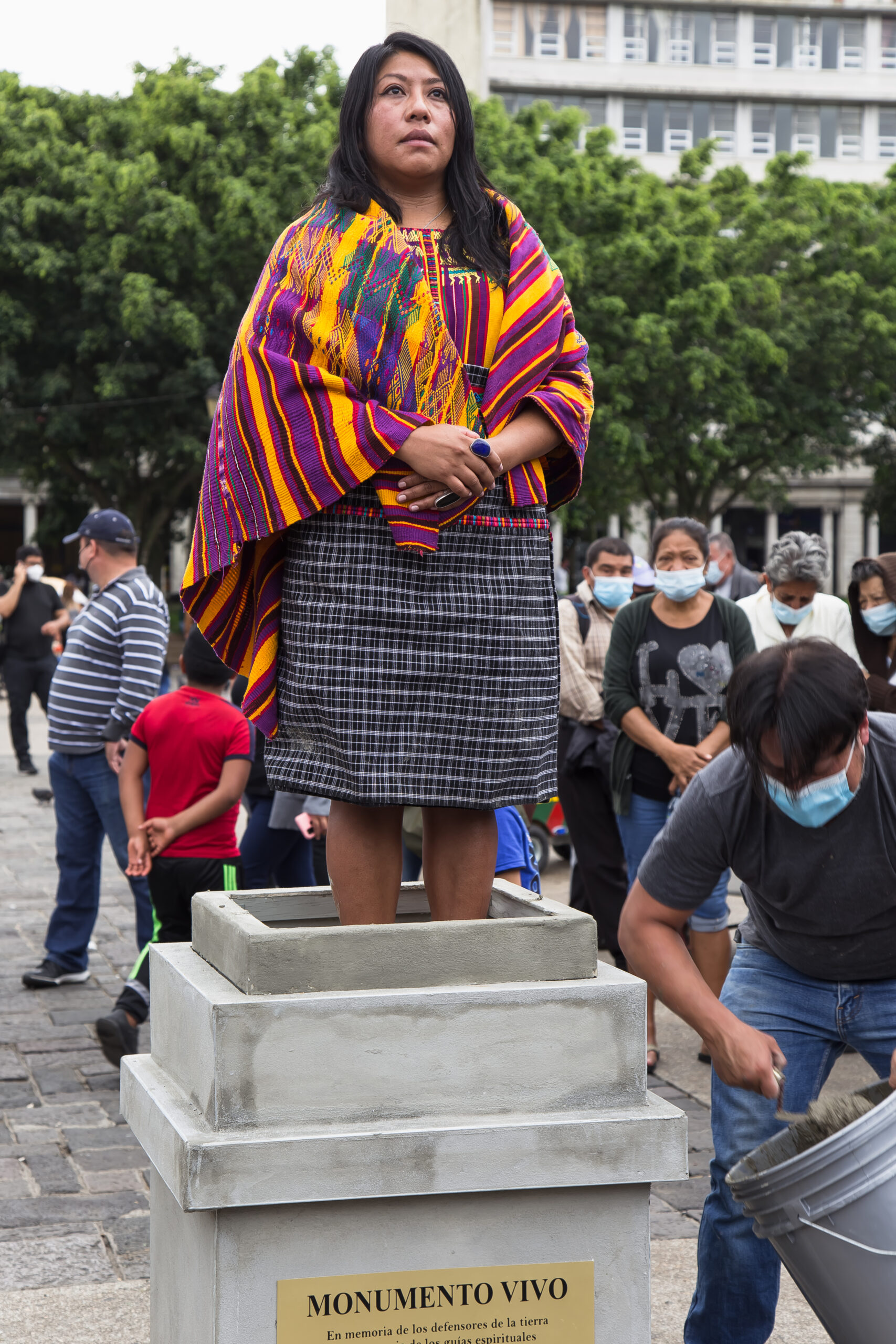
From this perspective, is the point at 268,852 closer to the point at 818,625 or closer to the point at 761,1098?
the point at 818,625

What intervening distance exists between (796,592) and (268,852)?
2.73m

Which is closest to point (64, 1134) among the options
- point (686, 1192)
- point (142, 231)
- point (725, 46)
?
point (686, 1192)

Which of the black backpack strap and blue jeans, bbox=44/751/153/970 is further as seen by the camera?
the black backpack strap

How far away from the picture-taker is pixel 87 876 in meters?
7.32

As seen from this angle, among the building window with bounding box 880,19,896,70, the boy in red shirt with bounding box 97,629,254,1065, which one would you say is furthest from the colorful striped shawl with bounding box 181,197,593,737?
the building window with bounding box 880,19,896,70

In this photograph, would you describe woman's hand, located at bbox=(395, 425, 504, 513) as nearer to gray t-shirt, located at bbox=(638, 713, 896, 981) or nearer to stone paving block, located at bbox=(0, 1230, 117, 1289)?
gray t-shirt, located at bbox=(638, 713, 896, 981)

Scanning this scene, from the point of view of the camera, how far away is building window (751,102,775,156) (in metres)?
56.4

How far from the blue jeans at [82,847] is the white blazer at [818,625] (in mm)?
2975

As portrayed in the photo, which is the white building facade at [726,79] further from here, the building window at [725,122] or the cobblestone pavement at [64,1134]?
the cobblestone pavement at [64,1134]

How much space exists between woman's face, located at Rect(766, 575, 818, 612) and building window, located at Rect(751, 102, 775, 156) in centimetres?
5330

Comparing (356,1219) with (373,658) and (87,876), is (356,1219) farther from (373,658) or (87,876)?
(87,876)

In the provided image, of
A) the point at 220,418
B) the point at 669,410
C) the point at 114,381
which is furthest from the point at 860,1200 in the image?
the point at 669,410

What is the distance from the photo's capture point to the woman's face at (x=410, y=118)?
9.45ft

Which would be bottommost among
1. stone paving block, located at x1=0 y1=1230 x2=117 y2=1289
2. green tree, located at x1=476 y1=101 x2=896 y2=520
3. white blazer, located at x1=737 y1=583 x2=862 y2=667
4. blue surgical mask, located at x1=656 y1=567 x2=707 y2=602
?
stone paving block, located at x1=0 y1=1230 x2=117 y2=1289
